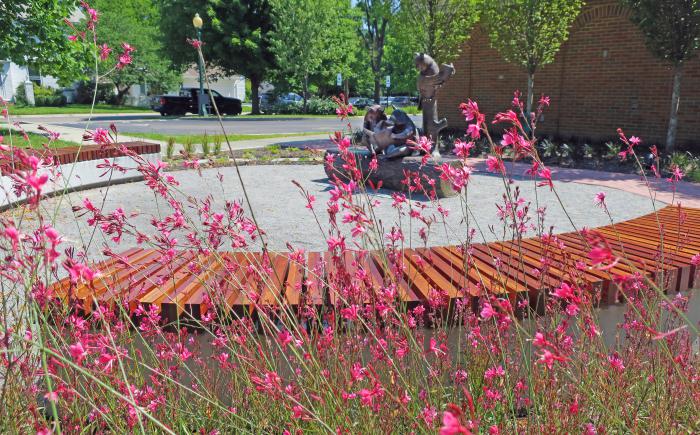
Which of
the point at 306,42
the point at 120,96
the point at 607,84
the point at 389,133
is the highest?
the point at 306,42

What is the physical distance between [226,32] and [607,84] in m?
23.6

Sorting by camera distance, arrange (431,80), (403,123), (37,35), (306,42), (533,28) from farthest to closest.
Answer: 1. (306,42)
2. (533,28)
3. (37,35)
4. (431,80)
5. (403,123)

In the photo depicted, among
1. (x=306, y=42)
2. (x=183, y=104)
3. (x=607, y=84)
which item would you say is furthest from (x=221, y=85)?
(x=607, y=84)

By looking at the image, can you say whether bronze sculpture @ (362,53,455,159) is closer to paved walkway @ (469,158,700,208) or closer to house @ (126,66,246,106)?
paved walkway @ (469,158,700,208)

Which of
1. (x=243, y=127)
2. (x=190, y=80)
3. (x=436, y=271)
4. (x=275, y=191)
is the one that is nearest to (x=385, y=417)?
(x=436, y=271)

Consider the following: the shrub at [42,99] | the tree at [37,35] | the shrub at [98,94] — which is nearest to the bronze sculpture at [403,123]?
the tree at [37,35]

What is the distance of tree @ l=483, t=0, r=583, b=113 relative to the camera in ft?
43.8

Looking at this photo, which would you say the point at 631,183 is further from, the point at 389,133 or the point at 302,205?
the point at 302,205

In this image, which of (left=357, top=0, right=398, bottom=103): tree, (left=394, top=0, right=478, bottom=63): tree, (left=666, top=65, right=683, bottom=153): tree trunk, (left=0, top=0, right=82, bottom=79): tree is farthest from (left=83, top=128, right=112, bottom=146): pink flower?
(left=357, top=0, right=398, bottom=103): tree

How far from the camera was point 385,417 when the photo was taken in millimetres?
1940

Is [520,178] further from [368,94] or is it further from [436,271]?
[368,94]

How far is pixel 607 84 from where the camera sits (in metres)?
13.9

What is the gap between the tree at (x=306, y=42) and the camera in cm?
Result: 3169

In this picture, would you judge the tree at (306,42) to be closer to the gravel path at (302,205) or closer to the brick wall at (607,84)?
the brick wall at (607,84)
